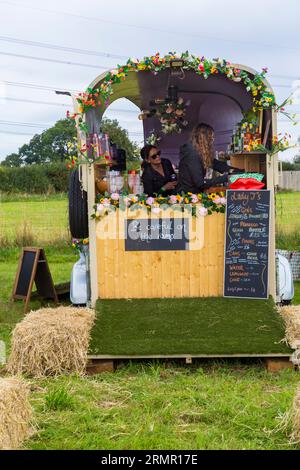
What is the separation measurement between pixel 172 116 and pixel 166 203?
329cm

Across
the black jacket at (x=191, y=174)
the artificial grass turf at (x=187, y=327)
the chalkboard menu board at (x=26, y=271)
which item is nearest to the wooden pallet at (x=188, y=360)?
the artificial grass turf at (x=187, y=327)

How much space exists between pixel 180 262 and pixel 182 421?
2.76 meters

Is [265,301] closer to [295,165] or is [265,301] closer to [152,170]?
[152,170]

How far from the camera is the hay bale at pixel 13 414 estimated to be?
399 centimetres

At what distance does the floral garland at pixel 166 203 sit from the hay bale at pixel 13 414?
9.85 ft

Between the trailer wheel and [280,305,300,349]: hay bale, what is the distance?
2.38 m

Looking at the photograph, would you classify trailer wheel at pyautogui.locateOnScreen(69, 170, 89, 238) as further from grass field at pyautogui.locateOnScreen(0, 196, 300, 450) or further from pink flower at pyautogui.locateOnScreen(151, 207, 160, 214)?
grass field at pyautogui.locateOnScreen(0, 196, 300, 450)

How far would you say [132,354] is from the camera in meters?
5.75

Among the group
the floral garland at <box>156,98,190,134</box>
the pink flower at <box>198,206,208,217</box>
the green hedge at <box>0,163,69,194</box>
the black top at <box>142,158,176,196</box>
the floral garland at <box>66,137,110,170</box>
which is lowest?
the pink flower at <box>198,206,208,217</box>

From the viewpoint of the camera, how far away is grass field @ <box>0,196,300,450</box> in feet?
13.9

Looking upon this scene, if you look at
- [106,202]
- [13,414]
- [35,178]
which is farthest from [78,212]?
[35,178]

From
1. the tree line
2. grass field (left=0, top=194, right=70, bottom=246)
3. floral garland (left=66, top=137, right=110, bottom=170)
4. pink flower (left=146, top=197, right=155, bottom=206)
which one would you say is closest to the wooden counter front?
pink flower (left=146, top=197, right=155, bottom=206)
